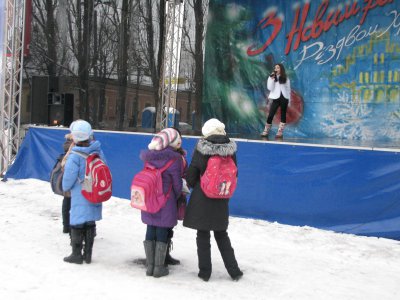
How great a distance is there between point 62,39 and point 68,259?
987 cm

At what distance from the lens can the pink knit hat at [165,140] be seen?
15.0 feet

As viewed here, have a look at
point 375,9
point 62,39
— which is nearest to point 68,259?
point 375,9

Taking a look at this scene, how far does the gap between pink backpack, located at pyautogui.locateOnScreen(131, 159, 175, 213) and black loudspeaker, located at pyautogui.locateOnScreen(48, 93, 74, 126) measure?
25.0 feet

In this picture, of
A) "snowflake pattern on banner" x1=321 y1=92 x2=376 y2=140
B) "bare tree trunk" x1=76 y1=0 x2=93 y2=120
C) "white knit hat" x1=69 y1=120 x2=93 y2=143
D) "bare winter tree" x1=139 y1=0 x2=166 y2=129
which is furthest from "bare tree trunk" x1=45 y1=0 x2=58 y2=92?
"white knit hat" x1=69 y1=120 x2=93 y2=143

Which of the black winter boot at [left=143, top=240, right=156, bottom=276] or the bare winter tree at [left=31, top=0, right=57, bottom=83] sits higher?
the bare winter tree at [left=31, top=0, right=57, bottom=83]

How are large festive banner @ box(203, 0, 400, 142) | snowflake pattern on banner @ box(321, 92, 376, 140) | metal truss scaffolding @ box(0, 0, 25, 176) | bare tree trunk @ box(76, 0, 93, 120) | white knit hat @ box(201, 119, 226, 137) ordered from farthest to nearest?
bare tree trunk @ box(76, 0, 93, 120), snowflake pattern on banner @ box(321, 92, 376, 140), large festive banner @ box(203, 0, 400, 142), metal truss scaffolding @ box(0, 0, 25, 176), white knit hat @ box(201, 119, 226, 137)

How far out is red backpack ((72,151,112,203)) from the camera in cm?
487

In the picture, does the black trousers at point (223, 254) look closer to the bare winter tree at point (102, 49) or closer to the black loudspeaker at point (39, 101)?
the black loudspeaker at point (39, 101)

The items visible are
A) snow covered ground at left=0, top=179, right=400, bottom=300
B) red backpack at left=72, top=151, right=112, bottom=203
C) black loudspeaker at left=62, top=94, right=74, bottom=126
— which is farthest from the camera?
black loudspeaker at left=62, top=94, right=74, bottom=126

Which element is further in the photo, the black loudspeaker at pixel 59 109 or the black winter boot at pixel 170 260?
the black loudspeaker at pixel 59 109

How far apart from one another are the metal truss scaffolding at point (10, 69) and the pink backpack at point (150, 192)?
6.76 meters

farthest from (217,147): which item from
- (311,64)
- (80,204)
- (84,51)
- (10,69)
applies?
(84,51)

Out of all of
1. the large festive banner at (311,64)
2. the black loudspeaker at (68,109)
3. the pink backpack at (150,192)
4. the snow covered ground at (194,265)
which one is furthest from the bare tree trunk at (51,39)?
the pink backpack at (150,192)

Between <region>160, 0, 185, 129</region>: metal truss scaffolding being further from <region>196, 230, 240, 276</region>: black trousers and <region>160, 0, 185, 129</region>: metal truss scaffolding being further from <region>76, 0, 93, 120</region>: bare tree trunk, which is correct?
<region>196, 230, 240, 276</region>: black trousers
